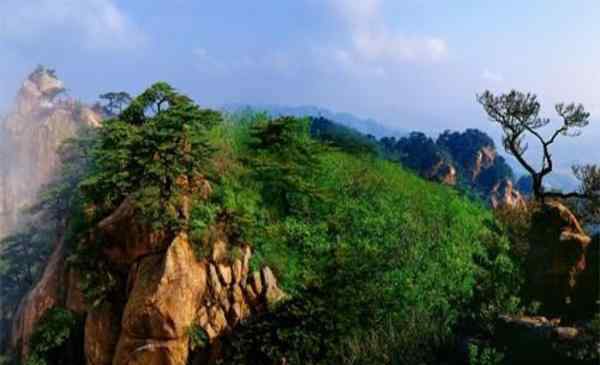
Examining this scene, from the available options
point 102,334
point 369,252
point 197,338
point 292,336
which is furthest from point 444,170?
point 292,336

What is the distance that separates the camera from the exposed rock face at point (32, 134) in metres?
51.2

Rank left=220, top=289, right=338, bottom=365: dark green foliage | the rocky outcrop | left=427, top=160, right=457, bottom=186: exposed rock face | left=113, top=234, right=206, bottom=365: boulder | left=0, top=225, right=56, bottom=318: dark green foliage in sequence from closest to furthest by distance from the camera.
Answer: the rocky outcrop → left=220, top=289, right=338, bottom=365: dark green foliage → left=113, top=234, right=206, bottom=365: boulder → left=0, top=225, right=56, bottom=318: dark green foliage → left=427, top=160, right=457, bottom=186: exposed rock face

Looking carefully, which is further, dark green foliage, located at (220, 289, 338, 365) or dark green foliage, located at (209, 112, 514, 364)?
dark green foliage, located at (220, 289, 338, 365)

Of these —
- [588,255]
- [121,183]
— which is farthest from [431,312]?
[121,183]

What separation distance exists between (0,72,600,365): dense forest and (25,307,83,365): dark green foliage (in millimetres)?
32

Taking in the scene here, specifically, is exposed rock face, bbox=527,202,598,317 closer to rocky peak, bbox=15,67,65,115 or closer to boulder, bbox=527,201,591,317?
boulder, bbox=527,201,591,317

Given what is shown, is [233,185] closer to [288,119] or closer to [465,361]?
[288,119]

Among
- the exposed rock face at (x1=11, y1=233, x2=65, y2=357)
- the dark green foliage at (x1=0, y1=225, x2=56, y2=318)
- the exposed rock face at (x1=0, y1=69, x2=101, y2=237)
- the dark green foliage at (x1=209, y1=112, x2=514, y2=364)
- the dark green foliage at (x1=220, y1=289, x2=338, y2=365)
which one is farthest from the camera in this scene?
the exposed rock face at (x1=0, y1=69, x2=101, y2=237)

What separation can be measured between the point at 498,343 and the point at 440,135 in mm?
57795

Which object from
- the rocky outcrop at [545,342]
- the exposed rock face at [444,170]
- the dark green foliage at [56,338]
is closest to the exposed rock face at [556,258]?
the rocky outcrop at [545,342]

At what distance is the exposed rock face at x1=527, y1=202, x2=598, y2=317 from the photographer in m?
7.97

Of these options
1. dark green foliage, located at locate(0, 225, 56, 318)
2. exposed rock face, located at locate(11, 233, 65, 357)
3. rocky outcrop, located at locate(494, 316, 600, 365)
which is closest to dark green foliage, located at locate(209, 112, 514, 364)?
rocky outcrop, located at locate(494, 316, 600, 365)

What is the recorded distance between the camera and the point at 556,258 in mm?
8133

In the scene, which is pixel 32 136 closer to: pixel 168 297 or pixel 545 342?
pixel 168 297
